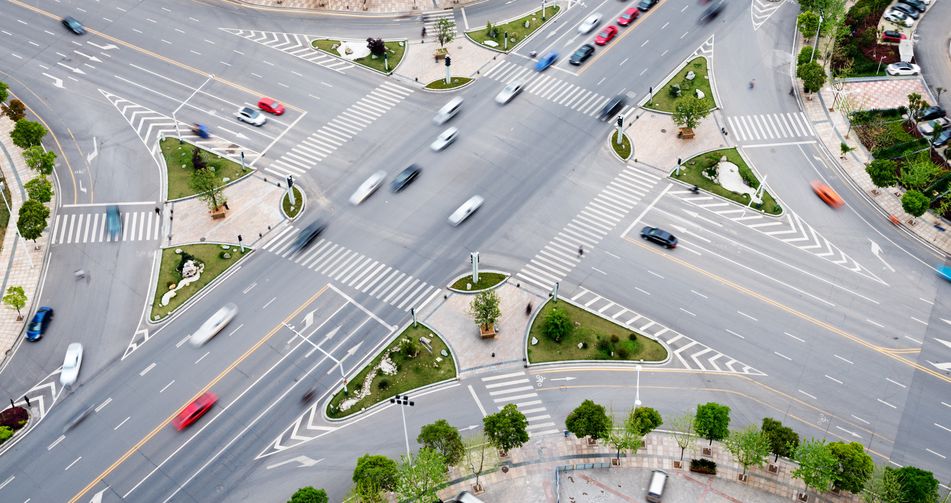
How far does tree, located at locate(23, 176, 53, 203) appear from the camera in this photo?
121188 millimetres

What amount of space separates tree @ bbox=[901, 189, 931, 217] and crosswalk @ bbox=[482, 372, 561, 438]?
55668mm

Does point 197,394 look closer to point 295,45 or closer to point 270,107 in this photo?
point 270,107

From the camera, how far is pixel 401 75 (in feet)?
Result: 474

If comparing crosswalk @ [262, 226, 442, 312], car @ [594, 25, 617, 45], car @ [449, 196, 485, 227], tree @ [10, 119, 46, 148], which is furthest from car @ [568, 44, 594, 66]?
tree @ [10, 119, 46, 148]

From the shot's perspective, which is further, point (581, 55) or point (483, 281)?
point (581, 55)

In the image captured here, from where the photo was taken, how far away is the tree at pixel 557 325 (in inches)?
4188

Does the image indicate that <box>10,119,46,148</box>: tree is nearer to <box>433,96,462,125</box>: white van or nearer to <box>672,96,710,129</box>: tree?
<box>433,96,462,125</box>: white van

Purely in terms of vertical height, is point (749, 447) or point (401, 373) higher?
point (749, 447)

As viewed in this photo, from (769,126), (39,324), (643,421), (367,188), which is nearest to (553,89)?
(769,126)

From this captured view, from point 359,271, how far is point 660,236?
4019 centimetres

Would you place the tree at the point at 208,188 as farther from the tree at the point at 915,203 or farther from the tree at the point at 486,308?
the tree at the point at 915,203

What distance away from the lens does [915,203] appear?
118 meters

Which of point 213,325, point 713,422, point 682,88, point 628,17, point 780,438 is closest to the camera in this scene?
point 780,438

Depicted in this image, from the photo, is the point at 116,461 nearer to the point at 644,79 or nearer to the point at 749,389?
the point at 749,389
